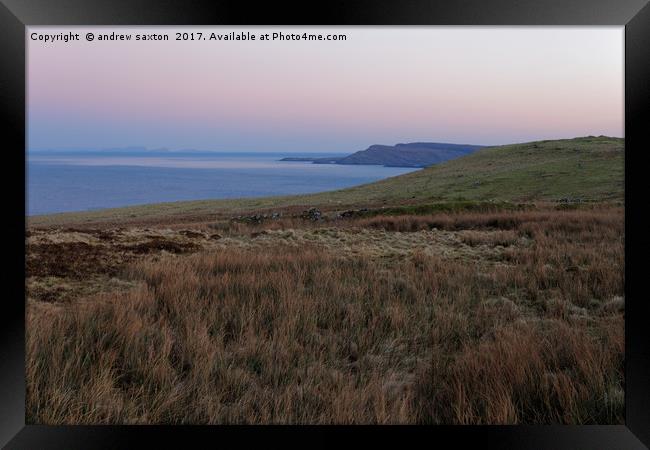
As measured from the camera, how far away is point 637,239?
402 centimetres

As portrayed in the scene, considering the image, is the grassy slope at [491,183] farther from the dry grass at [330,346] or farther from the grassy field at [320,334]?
the dry grass at [330,346]

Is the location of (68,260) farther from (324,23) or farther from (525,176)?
(525,176)

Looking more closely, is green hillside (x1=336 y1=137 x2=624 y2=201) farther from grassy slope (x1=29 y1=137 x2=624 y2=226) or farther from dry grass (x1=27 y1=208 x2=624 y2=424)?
dry grass (x1=27 y1=208 x2=624 y2=424)

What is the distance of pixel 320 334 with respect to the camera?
19.3 ft

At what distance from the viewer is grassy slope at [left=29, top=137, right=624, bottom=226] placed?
121 ft

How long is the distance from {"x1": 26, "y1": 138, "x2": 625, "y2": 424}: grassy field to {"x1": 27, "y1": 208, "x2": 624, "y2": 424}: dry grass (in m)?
0.02

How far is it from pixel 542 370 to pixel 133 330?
4070 millimetres

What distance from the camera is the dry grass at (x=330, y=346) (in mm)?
4207

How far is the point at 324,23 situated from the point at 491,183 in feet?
148

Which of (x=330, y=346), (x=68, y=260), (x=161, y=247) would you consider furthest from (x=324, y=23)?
(x=161, y=247)

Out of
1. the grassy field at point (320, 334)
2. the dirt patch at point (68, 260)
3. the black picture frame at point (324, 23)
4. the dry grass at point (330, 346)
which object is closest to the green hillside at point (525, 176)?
the grassy field at point (320, 334)

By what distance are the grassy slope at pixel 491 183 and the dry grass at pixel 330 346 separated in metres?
23.3

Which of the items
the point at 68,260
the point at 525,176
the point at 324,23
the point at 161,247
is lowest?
the point at 68,260

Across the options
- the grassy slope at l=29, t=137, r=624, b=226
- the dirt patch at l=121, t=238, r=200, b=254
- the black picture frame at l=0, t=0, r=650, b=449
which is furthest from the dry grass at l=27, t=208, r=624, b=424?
the grassy slope at l=29, t=137, r=624, b=226
